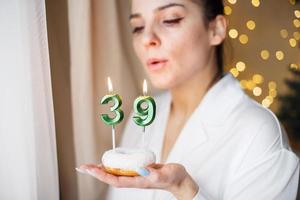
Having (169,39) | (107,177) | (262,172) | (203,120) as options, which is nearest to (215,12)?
(169,39)

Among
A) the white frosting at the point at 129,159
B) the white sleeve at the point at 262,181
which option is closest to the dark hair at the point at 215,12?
the white sleeve at the point at 262,181

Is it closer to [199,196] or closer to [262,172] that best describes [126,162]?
[199,196]

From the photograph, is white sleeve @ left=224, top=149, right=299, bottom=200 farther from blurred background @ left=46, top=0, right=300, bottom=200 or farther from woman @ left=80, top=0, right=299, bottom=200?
blurred background @ left=46, top=0, right=300, bottom=200

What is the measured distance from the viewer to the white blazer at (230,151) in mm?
1064

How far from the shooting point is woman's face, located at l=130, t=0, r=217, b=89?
3.48ft

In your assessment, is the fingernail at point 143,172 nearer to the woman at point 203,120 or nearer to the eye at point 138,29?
the woman at point 203,120

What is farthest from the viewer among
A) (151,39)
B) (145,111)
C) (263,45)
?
(263,45)

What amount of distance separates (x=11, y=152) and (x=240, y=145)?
58 centimetres

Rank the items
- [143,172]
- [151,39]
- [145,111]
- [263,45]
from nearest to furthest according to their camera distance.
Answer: [143,172], [145,111], [151,39], [263,45]

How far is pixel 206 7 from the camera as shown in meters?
1.10

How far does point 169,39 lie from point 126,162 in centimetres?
36

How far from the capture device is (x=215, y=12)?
44.6 inches

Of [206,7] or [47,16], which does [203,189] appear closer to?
[206,7]

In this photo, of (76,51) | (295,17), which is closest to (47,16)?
(76,51)
